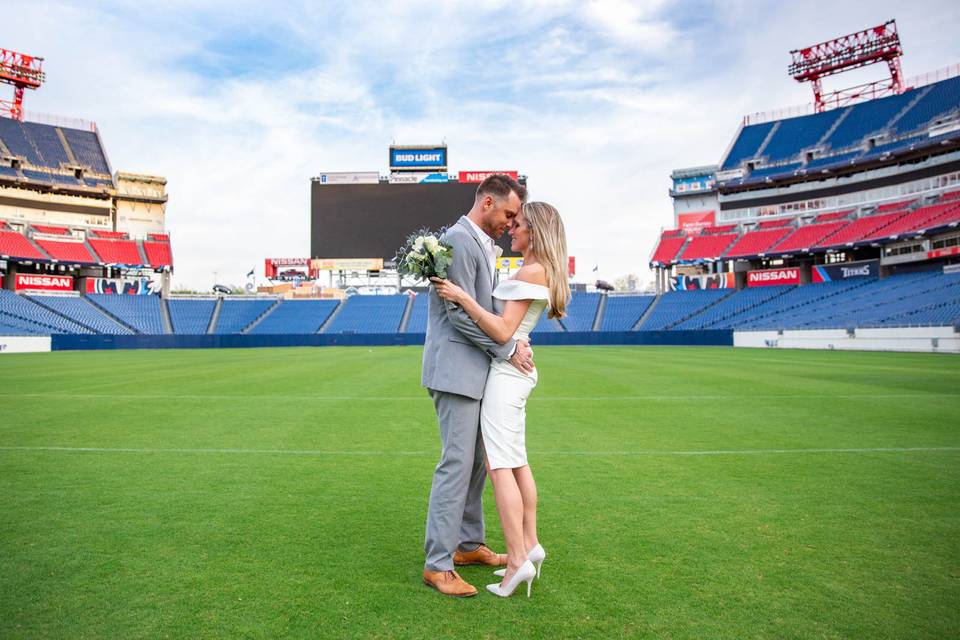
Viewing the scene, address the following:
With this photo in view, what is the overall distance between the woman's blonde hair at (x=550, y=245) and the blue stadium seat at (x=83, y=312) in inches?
1942

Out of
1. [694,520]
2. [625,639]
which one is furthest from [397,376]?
[625,639]

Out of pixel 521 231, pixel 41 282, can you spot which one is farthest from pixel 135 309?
pixel 521 231

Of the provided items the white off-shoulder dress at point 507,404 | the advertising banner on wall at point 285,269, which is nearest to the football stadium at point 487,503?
the white off-shoulder dress at point 507,404

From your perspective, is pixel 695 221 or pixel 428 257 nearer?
pixel 428 257

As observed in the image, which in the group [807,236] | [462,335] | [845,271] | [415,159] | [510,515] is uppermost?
[415,159]

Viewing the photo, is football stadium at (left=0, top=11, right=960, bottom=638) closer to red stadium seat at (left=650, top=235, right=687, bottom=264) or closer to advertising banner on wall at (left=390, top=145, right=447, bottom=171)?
advertising banner on wall at (left=390, top=145, right=447, bottom=171)

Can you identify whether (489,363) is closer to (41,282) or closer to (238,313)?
(238,313)

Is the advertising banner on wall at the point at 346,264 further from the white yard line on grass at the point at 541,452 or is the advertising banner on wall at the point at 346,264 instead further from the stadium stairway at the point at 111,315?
the white yard line on grass at the point at 541,452

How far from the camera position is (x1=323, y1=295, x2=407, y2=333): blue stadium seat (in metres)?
49.8

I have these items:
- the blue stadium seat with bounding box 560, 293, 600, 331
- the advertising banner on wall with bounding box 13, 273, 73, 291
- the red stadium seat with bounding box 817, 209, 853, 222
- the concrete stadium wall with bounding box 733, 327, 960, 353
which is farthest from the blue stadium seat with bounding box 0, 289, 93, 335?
the red stadium seat with bounding box 817, 209, 853, 222

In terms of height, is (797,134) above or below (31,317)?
above

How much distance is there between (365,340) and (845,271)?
120 ft

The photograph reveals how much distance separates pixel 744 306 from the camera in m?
46.9

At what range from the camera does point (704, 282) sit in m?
54.5
